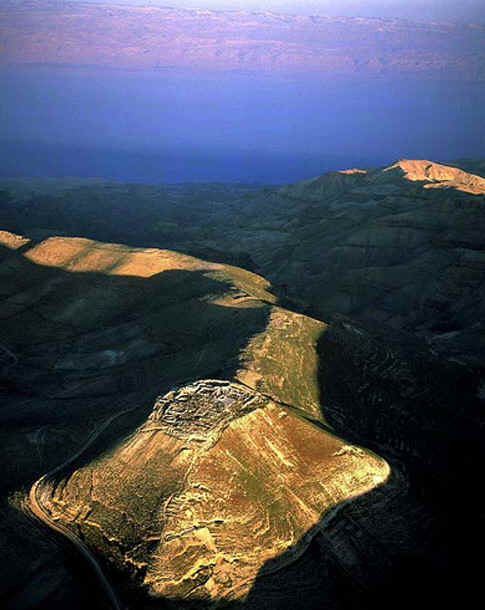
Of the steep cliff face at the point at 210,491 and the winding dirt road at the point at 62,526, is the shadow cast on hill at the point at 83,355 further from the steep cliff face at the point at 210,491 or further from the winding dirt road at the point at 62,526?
the steep cliff face at the point at 210,491

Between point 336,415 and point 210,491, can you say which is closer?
point 210,491

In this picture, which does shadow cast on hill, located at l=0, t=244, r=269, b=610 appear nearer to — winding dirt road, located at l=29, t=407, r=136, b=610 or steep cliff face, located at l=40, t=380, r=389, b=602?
winding dirt road, located at l=29, t=407, r=136, b=610

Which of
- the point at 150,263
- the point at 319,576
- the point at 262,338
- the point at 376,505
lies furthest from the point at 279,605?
the point at 150,263

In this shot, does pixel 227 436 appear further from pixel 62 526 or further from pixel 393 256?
pixel 393 256

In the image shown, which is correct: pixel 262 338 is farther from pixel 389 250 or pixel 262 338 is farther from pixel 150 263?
pixel 389 250

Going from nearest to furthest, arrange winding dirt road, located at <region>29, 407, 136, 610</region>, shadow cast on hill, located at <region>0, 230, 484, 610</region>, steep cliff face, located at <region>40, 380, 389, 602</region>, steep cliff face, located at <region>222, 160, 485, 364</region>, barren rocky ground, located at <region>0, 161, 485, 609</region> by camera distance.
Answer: winding dirt road, located at <region>29, 407, 136, 610</region>
steep cliff face, located at <region>40, 380, 389, 602</region>
barren rocky ground, located at <region>0, 161, 485, 609</region>
shadow cast on hill, located at <region>0, 230, 484, 610</region>
steep cliff face, located at <region>222, 160, 485, 364</region>

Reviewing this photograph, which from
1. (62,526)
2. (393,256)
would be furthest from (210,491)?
(393,256)

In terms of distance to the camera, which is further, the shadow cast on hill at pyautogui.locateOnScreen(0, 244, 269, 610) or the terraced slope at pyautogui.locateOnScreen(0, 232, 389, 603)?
the shadow cast on hill at pyautogui.locateOnScreen(0, 244, 269, 610)

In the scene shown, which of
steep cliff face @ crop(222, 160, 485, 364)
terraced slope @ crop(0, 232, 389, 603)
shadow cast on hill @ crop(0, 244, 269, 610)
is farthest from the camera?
steep cliff face @ crop(222, 160, 485, 364)

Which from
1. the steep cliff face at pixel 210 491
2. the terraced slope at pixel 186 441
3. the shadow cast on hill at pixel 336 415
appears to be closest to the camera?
the steep cliff face at pixel 210 491

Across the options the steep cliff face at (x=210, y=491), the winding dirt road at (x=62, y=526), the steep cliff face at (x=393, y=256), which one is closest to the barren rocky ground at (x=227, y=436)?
the steep cliff face at (x=210, y=491)

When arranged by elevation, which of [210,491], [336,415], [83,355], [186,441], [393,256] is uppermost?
[186,441]

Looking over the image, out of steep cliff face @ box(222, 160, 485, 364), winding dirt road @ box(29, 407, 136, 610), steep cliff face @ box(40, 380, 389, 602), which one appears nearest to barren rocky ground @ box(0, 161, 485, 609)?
steep cliff face @ box(40, 380, 389, 602)
